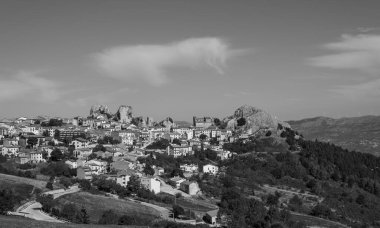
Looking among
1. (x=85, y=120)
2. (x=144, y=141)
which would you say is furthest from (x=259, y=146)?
(x=85, y=120)

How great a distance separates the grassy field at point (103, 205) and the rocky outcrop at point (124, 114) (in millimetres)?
74784

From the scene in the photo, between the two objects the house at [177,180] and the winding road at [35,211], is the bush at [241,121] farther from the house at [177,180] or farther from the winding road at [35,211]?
the winding road at [35,211]

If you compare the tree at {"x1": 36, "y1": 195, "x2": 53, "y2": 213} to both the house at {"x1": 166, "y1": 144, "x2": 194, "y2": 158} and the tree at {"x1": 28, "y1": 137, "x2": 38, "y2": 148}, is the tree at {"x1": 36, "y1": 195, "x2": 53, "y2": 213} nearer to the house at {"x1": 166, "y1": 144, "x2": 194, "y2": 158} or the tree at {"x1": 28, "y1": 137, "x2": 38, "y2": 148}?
the tree at {"x1": 28, "y1": 137, "x2": 38, "y2": 148}

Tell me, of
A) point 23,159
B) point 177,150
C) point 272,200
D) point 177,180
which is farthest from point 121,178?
point 177,150

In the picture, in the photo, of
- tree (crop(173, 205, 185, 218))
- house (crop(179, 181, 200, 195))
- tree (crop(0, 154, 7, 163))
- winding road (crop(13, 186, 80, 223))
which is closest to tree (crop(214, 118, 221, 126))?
house (crop(179, 181, 200, 195))

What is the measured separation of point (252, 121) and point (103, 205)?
8052 cm

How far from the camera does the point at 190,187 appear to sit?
2958 inches

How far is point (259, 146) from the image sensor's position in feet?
376

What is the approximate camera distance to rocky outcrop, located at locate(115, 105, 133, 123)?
137 meters

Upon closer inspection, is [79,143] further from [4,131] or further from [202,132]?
[202,132]

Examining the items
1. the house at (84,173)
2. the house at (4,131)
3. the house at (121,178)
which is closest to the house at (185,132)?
the house at (4,131)

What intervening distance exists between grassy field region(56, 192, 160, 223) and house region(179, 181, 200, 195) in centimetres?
1466

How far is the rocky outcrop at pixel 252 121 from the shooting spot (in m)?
130

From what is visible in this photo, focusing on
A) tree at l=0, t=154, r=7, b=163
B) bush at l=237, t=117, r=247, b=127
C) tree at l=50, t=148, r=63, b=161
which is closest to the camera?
tree at l=0, t=154, r=7, b=163
